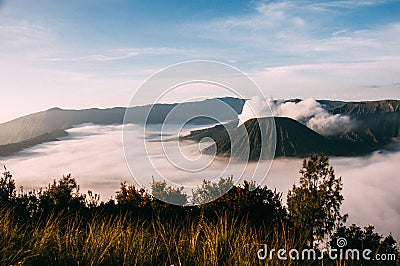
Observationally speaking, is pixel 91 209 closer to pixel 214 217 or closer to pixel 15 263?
pixel 214 217

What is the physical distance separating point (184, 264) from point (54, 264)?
1.79m

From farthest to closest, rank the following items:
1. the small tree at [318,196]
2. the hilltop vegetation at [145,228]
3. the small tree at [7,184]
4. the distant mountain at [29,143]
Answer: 1. the distant mountain at [29,143]
2. the small tree at [318,196]
3. the small tree at [7,184]
4. the hilltop vegetation at [145,228]

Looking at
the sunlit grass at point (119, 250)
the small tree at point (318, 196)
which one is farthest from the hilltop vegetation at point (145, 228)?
the small tree at point (318, 196)

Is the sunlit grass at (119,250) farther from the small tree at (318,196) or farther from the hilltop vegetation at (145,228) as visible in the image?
the small tree at (318,196)

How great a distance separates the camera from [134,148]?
10.8 meters

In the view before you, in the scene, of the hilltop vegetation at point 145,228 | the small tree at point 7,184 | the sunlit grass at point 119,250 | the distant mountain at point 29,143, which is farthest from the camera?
the distant mountain at point 29,143

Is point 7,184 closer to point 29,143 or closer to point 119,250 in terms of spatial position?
point 119,250

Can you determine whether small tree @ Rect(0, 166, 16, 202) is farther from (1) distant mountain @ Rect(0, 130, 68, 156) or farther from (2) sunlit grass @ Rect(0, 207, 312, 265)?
(1) distant mountain @ Rect(0, 130, 68, 156)

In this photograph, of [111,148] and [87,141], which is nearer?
[111,148]

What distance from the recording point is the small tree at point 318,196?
40.7 m

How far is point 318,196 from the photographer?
151 ft

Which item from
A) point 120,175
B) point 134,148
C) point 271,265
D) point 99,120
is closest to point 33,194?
point 134,148

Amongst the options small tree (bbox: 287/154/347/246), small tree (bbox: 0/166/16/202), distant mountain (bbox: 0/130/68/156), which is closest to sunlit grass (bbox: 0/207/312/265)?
small tree (bbox: 0/166/16/202)

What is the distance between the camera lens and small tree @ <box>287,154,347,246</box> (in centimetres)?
4072
